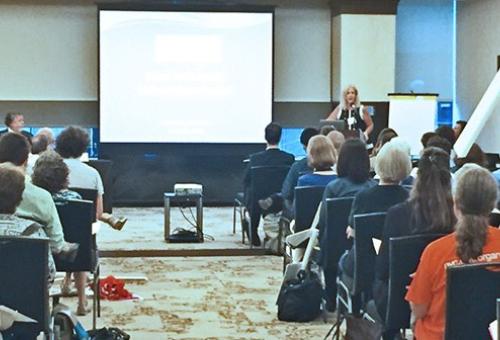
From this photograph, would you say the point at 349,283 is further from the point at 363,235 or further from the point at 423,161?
the point at 423,161

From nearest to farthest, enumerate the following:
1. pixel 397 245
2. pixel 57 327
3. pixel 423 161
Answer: pixel 397 245 < pixel 423 161 < pixel 57 327

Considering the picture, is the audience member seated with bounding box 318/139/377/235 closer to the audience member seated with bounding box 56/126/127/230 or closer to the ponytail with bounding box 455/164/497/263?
the audience member seated with bounding box 56/126/127/230

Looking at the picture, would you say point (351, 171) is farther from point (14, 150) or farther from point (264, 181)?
point (264, 181)

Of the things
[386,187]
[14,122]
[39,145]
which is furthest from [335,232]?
[14,122]

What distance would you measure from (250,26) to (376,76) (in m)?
2.03

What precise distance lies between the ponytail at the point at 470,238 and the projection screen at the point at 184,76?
10.5 metres

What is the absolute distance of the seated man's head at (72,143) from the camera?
7.30m

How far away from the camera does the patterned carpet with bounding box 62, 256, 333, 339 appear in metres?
6.51

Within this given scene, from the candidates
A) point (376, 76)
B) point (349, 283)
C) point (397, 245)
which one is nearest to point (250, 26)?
point (376, 76)

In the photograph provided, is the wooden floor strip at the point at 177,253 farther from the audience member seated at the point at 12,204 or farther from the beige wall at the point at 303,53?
the beige wall at the point at 303,53

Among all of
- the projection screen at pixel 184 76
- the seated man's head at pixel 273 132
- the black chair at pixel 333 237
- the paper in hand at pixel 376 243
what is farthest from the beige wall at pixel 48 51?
the paper in hand at pixel 376 243

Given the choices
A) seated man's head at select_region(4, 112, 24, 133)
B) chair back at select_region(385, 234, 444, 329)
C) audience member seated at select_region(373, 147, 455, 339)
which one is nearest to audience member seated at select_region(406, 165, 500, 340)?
→ chair back at select_region(385, 234, 444, 329)

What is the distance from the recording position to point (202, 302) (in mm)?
7488

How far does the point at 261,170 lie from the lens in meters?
9.69
